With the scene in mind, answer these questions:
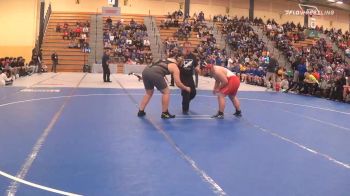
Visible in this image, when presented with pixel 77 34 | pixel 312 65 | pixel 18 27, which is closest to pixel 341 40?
pixel 312 65

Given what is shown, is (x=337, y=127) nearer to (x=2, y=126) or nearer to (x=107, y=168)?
(x=107, y=168)

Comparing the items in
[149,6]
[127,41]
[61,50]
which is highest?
[149,6]

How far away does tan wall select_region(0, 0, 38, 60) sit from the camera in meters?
29.2

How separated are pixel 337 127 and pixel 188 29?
26.1 m

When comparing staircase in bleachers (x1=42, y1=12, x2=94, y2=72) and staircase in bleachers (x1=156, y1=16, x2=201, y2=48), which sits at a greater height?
staircase in bleachers (x1=156, y1=16, x2=201, y2=48)

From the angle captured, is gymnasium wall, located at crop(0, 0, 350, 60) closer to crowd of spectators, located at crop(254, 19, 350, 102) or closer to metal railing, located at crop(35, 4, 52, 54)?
metal railing, located at crop(35, 4, 52, 54)

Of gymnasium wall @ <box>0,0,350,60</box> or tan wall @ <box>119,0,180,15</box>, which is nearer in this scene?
gymnasium wall @ <box>0,0,350,60</box>

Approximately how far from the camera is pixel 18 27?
29516 mm

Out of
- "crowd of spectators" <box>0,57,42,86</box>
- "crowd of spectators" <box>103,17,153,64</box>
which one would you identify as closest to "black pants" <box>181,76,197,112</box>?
"crowd of spectators" <box>0,57,42,86</box>

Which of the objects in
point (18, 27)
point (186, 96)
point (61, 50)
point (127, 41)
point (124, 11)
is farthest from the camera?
point (124, 11)

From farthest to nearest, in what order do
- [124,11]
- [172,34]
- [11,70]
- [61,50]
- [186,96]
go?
1. [124,11]
2. [172,34]
3. [61,50]
4. [11,70]
5. [186,96]

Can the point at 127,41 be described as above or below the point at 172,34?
below

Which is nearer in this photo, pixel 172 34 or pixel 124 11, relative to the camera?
pixel 172 34

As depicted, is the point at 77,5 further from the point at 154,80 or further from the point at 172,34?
the point at 154,80
